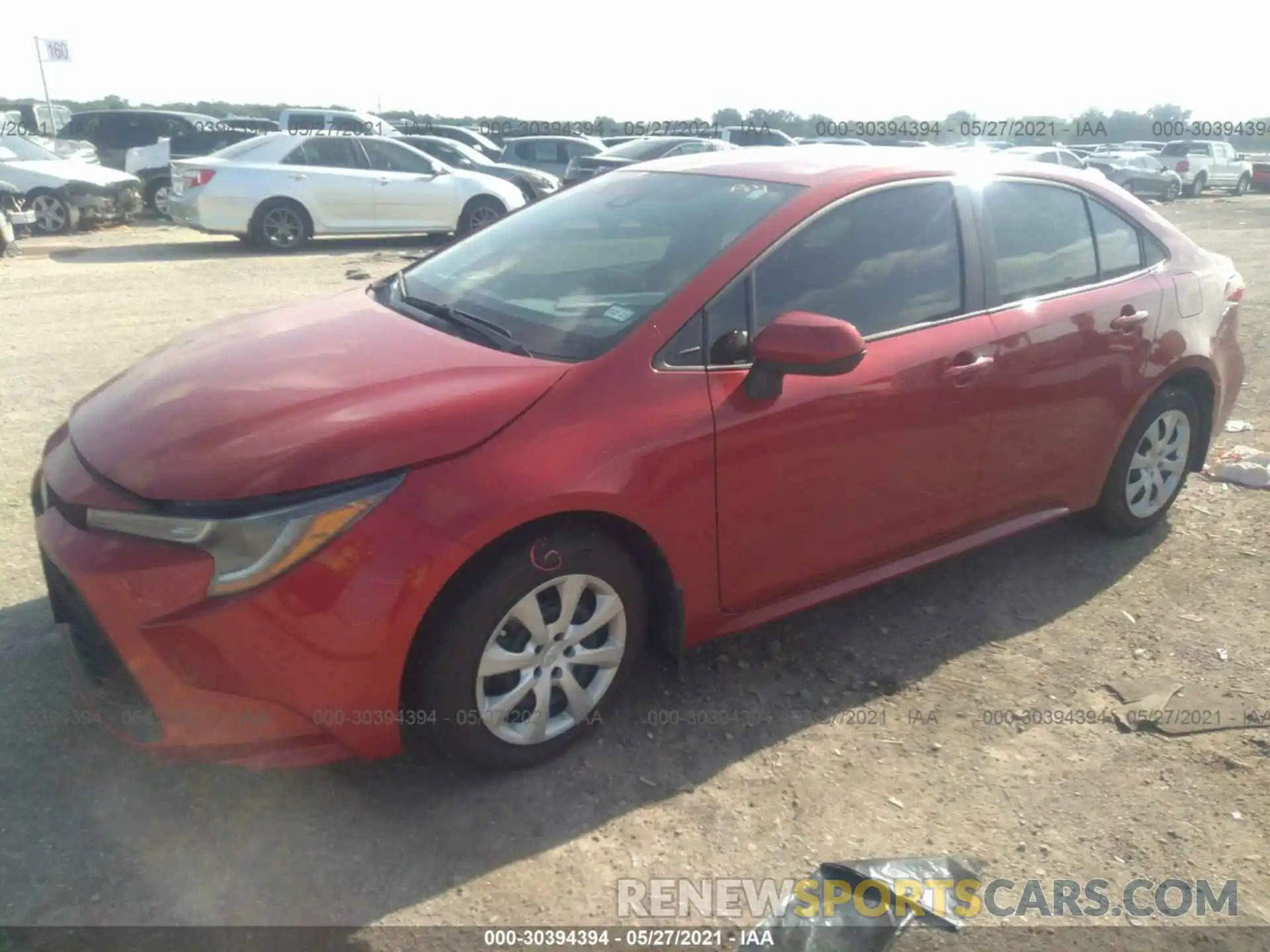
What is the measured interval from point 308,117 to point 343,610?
60.0 ft

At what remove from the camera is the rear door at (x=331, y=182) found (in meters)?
12.9

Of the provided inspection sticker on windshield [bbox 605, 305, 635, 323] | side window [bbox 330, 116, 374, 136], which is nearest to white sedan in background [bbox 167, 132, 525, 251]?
side window [bbox 330, 116, 374, 136]

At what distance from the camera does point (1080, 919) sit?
2.46 m

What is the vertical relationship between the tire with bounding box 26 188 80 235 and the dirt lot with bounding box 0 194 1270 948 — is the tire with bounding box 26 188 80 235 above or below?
above

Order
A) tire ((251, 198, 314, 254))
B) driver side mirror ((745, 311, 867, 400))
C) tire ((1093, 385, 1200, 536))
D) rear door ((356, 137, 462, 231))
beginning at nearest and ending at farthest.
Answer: driver side mirror ((745, 311, 867, 400))
tire ((1093, 385, 1200, 536))
tire ((251, 198, 314, 254))
rear door ((356, 137, 462, 231))

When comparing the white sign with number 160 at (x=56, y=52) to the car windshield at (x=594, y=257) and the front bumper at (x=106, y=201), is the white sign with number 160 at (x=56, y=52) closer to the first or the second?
the front bumper at (x=106, y=201)

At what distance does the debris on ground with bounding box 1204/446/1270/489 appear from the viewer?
5.20 m

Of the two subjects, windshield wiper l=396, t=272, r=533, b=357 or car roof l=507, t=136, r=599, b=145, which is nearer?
windshield wiper l=396, t=272, r=533, b=357

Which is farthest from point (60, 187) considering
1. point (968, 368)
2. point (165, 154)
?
point (968, 368)

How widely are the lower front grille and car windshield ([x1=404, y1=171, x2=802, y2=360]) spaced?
134 cm

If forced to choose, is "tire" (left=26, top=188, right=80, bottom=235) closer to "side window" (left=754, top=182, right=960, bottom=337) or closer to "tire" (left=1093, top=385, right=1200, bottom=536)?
"side window" (left=754, top=182, right=960, bottom=337)

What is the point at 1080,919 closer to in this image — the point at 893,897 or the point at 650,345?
the point at 893,897

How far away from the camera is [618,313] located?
9.70 feet

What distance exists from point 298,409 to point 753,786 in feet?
5.37
